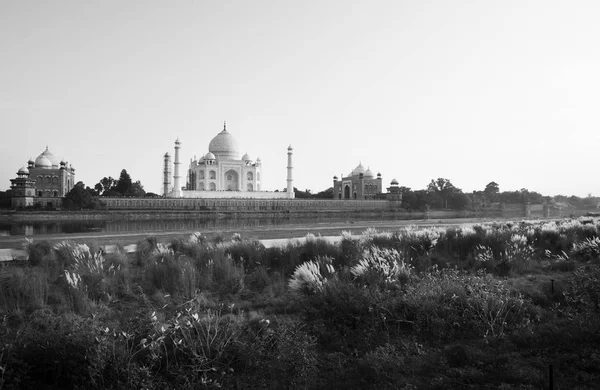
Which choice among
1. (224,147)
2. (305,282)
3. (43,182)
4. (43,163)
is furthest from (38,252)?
(224,147)

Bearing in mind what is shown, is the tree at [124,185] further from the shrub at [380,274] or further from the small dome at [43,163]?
the shrub at [380,274]

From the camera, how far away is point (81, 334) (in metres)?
3.49

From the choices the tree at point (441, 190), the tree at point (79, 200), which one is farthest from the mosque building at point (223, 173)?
the tree at point (441, 190)

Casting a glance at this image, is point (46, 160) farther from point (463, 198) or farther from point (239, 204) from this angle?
point (463, 198)

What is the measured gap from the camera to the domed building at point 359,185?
78.8 metres

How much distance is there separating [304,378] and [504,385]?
1.62 metres

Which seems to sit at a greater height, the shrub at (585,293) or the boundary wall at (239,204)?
the boundary wall at (239,204)

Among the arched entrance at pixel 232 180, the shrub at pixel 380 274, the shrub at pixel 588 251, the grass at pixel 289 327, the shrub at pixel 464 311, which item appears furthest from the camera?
the arched entrance at pixel 232 180

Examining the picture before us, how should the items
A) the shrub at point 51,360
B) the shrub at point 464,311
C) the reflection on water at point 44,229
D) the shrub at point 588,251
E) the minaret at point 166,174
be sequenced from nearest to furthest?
the shrub at point 51,360, the shrub at point 464,311, the shrub at point 588,251, the reflection on water at point 44,229, the minaret at point 166,174

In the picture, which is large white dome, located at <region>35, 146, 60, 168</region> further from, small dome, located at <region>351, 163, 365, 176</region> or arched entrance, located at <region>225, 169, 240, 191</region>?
small dome, located at <region>351, 163, 365, 176</region>

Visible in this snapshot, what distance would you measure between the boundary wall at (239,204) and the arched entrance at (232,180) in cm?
1000

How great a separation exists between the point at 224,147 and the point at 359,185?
84.4 feet

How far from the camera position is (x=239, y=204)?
60875mm

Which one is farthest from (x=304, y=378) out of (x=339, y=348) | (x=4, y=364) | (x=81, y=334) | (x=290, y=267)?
(x=290, y=267)
